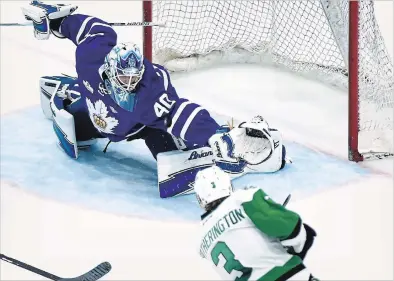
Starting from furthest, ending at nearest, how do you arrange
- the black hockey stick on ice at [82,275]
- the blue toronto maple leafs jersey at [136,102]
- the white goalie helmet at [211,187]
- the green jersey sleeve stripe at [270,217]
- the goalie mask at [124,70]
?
the blue toronto maple leafs jersey at [136,102] < the goalie mask at [124,70] < the black hockey stick on ice at [82,275] < the white goalie helmet at [211,187] < the green jersey sleeve stripe at [270,217]

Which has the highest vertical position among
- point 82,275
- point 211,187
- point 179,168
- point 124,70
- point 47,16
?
point 47,16

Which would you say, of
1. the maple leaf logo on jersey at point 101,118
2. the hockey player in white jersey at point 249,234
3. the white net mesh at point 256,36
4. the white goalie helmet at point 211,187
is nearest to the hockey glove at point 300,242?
the hockey player in white jersey at point 249,234

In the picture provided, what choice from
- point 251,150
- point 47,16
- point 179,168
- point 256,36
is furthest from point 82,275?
point 256,36

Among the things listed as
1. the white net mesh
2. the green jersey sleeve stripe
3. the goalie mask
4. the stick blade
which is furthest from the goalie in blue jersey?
the green jersey sleeve stripe

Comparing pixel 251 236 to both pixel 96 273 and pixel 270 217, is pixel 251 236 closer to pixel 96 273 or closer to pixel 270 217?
pixel 270 217

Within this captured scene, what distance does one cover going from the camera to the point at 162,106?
327cm

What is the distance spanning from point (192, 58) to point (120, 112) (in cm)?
124

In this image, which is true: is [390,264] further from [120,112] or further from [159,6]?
[159,6]

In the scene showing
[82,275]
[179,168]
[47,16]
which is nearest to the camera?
[82,275]

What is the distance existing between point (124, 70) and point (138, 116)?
0.25m

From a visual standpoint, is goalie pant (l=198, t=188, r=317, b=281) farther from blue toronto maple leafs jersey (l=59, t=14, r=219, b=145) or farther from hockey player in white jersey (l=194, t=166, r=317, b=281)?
blue toronto maple leafs jersey (l=59, t=14, r=219, b=145)

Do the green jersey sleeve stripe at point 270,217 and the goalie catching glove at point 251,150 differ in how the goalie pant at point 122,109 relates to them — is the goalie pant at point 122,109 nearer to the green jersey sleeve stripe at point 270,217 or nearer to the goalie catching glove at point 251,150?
the goalie catching glove at point 251,150

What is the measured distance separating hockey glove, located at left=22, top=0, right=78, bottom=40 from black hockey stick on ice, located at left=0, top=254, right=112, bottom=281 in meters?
1.22

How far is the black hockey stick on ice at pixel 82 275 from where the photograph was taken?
2.81m
